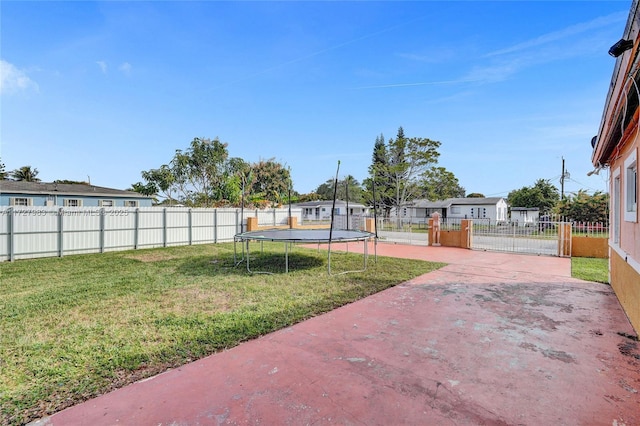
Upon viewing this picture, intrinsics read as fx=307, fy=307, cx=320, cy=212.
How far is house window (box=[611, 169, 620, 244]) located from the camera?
533 cm

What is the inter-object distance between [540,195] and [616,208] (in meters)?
32.3

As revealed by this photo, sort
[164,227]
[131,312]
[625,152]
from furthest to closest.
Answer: [164,227]
[131,312]
[625,152]

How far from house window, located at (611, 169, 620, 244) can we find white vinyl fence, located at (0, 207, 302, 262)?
1079 centimetres

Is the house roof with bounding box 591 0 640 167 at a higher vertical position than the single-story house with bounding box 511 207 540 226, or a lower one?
higher

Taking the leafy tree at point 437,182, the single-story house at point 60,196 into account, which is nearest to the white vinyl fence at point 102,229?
the single-story house at point 60,196

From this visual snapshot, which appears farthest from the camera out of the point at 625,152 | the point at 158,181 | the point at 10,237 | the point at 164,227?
the point at 158,181

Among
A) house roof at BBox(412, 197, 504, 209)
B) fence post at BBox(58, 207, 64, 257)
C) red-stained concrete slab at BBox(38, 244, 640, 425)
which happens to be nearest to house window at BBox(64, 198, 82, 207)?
fence post at BBox(58, 207, 64, 257)

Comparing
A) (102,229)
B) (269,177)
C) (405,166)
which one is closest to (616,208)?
(102,229)

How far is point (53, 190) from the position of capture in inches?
845

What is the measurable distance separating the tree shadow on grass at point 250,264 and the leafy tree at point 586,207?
71.3 ft

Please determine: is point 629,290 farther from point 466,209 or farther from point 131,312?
point 466,209

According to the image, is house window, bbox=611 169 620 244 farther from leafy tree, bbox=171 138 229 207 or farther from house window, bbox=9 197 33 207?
house window, bbox=9 197 33 207

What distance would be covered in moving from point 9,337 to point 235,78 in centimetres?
1292

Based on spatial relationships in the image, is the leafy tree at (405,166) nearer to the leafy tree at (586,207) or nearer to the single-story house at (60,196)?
the leafy tree at (586,207)
